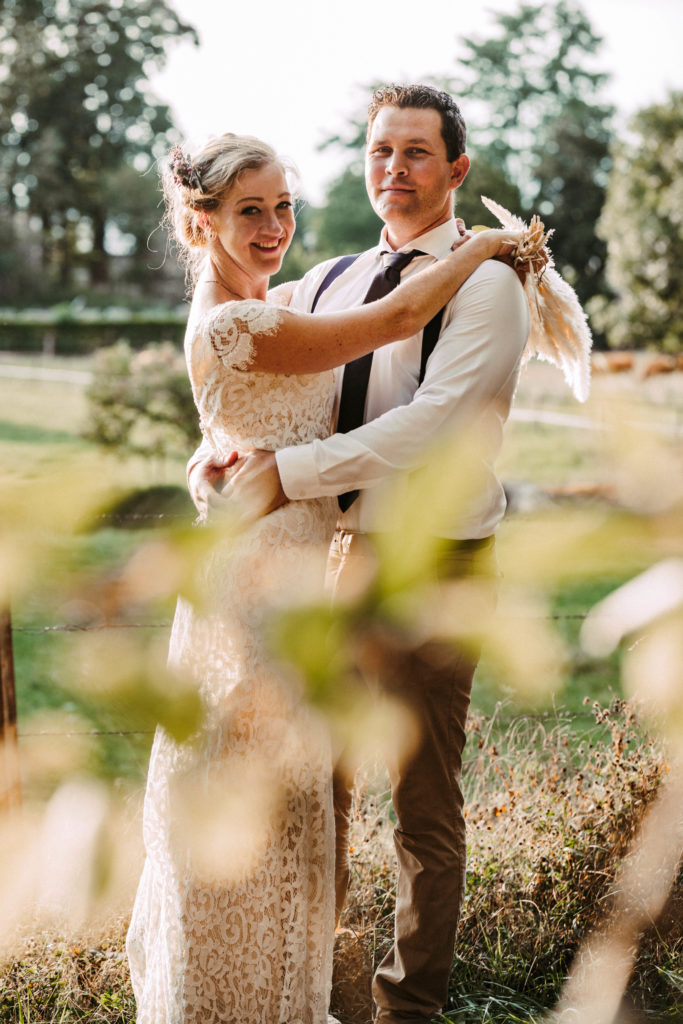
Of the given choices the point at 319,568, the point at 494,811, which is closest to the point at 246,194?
the point at 319,568

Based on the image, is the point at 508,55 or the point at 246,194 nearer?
the point at 246,194

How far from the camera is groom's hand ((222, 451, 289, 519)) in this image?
203cm

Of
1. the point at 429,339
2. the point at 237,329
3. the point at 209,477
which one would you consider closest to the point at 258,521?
the point at 209,477

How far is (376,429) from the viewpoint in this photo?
6.93ft

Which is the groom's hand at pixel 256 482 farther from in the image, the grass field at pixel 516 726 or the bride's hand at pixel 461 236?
the bride's hand at pixel 461 236

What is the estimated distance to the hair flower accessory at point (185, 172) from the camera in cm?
228

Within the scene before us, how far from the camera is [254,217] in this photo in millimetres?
2303

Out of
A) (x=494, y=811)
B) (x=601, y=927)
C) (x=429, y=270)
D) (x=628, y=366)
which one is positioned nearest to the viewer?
(x=628, y=366)

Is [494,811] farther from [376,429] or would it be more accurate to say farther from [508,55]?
[508,55]

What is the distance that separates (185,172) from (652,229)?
17285mm

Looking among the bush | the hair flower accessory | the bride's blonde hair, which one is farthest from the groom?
the bush

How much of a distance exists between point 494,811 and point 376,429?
1.71 meters

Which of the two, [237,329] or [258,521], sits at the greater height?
[237,329]

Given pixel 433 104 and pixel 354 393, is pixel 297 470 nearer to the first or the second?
pixel 354 393
